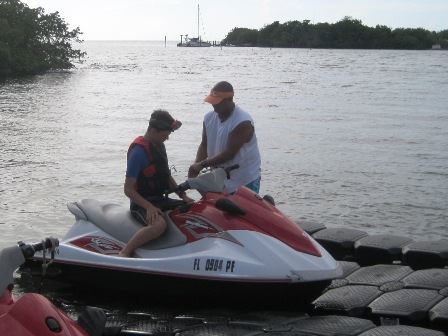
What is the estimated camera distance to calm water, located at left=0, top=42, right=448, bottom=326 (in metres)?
13.0

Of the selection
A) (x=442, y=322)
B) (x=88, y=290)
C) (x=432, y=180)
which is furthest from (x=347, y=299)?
(x=432, y=180)

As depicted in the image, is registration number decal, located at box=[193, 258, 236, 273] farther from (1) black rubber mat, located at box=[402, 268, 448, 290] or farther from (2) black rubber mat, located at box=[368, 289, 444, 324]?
(1) black rubber mat, located at box=[402, 268, 448, 290]

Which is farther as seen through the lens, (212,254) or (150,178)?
(150,178)

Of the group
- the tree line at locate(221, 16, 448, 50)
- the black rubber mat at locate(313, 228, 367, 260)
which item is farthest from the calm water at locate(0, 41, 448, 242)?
the tree line at locate(221, 16, 448, 50)

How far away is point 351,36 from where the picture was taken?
453 ft

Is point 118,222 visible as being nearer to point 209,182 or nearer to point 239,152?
point 209,182

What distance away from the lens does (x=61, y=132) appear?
23984 mm

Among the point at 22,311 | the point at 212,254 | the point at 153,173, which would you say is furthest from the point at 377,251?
the point at 22,311

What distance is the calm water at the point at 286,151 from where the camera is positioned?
13.0 m

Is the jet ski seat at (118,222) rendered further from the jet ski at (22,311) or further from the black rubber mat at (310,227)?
the jet ski at (22,311)

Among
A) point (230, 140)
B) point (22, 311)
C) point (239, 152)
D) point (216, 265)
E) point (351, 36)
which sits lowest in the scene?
point (351, 36)

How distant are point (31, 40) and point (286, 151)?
43793 mm

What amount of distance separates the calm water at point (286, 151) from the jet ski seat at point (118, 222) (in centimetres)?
282

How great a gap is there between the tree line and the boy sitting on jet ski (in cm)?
13134
